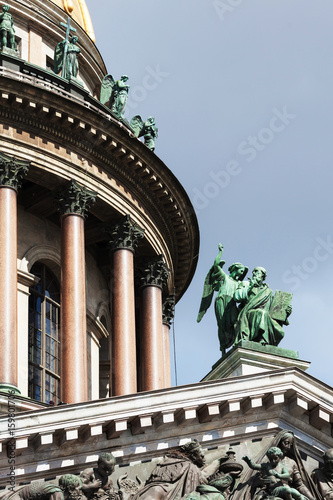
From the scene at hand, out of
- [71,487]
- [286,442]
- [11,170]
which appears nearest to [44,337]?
[11,170]

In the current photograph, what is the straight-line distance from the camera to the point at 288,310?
108 feet

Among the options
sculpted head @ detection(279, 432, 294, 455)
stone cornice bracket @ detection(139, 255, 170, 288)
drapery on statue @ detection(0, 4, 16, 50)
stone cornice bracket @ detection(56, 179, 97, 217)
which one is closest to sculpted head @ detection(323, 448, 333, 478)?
sculpted head @ detection(279, 432, 294, 455)

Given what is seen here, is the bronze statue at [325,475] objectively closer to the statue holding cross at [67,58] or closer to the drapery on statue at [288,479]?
the drapery on statue at [288,479]

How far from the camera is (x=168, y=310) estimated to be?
1738 inches

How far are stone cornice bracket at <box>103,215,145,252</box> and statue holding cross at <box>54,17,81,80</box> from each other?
14.5ft

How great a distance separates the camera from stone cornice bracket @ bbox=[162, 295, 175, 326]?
1732 inches

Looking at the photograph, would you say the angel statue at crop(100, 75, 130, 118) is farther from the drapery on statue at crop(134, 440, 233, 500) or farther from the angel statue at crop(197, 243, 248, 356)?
the drapery on statue at crop(134, 440, 233, 500)

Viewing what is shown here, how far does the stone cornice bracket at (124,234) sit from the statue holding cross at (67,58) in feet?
14.5

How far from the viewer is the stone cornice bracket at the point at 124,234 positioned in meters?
40.0

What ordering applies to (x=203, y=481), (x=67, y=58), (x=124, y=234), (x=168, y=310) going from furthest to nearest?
(x=168, y=310), (x=67, y=58), (x=124, y=234), (x=203, y=481)

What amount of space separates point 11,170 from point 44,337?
4463mm

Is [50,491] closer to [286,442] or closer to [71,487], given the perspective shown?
[71,487]

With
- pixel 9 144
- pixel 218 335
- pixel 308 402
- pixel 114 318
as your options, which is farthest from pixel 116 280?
pixel 308 402

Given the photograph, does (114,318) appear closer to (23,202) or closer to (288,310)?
(23,202)
